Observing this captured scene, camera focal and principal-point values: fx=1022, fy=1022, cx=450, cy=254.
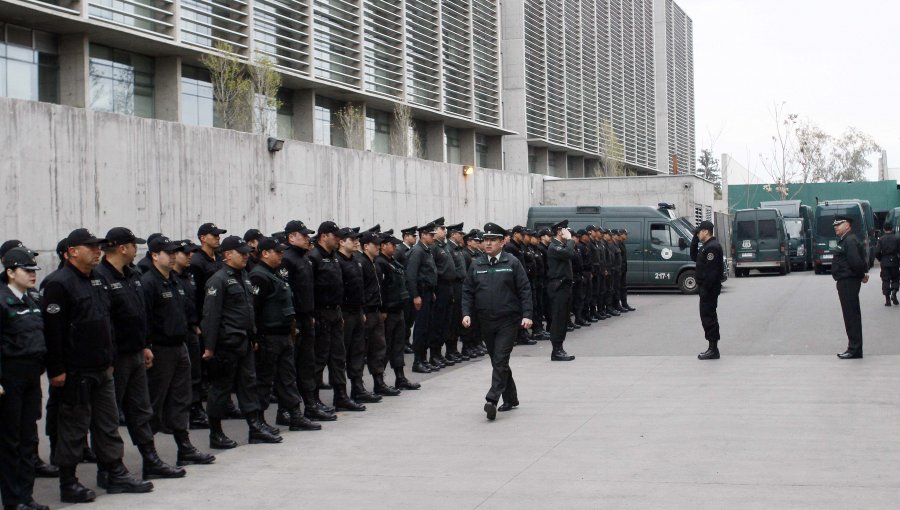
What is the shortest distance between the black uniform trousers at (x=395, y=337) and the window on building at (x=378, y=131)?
22.4m

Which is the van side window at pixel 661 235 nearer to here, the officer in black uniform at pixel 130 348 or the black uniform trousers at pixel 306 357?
the black uniform trousers at pixel 306 357

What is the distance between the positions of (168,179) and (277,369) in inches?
306

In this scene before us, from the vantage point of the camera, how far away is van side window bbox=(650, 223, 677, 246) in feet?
93.7

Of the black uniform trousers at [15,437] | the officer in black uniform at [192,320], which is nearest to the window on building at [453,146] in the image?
the officer in black uniform at [192,320]

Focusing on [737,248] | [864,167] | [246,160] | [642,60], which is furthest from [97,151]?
[864,167]

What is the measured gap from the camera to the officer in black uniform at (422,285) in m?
14.4

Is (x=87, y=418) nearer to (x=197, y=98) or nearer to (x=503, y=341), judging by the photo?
(x=503, y=341)

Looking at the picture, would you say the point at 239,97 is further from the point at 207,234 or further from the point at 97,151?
the point at 207,234

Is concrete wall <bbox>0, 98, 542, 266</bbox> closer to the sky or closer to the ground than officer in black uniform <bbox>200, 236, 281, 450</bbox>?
closer to the sky

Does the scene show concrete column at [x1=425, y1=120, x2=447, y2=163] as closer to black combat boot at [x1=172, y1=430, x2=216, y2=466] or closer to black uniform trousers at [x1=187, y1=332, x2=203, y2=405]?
black uniform trousers at [x1=187, y1=332, x2=203, y2=405]

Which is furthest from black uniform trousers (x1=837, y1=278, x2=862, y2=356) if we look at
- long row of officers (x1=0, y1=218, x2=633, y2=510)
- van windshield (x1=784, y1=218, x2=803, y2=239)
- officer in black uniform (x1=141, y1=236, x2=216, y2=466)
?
van windshield (x1=784, y1=218, x2=803, y2=239)

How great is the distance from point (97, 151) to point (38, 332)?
881cm

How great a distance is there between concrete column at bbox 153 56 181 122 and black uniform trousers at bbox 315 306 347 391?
16429 millimetres

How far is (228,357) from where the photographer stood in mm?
9312
